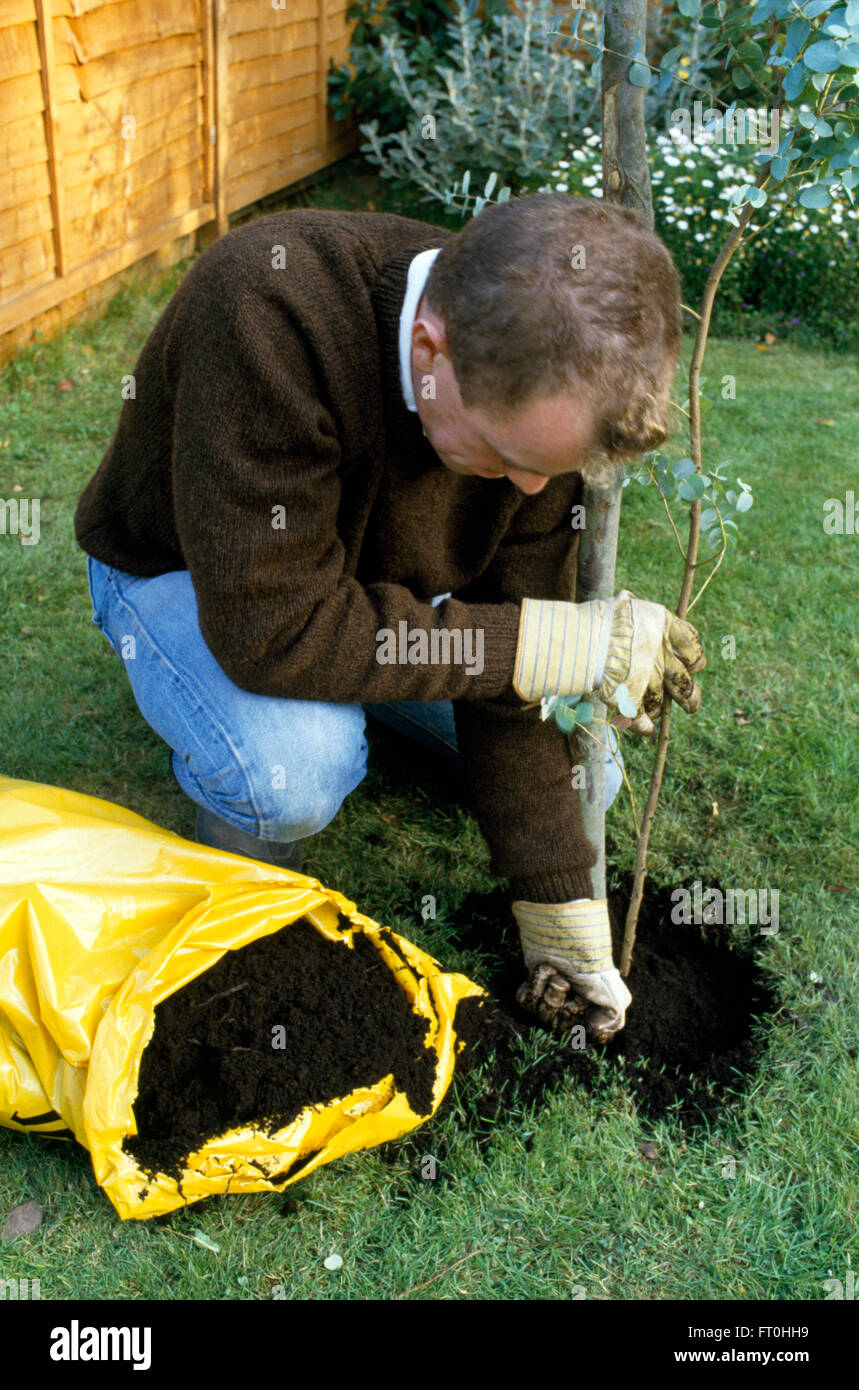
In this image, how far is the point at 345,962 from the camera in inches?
77.4

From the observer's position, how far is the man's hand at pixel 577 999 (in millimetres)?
2100

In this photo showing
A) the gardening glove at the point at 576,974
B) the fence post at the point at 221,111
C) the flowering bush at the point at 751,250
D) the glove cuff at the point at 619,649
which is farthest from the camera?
the flowering bush at the point at 751,250

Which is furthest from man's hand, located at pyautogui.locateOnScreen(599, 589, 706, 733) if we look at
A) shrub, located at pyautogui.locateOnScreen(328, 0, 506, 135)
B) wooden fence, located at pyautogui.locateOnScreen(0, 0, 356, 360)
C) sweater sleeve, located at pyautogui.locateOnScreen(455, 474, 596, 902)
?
shrub, located at pyautogui.locateOnScreen(328, 0, 506, 135)

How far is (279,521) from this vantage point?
1.72m

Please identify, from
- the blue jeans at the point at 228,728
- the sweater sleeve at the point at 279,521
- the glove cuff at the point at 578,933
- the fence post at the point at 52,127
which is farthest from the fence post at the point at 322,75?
the glove cuff at the point at 578,933

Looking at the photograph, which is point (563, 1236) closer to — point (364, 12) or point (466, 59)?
point (466, 59)

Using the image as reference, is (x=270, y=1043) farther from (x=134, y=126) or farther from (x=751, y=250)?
(x=751, y=250)

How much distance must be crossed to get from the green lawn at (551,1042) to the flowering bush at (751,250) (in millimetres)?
1810

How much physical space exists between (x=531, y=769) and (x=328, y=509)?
2.14ft

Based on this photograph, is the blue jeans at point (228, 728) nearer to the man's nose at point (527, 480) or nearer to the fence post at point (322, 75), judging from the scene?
the man's nose at point (527, 480)

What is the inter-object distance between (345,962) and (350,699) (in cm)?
46

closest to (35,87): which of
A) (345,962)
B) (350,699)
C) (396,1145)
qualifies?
(350,699)

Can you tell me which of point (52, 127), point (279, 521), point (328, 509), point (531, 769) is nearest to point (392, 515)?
point (328, 509)

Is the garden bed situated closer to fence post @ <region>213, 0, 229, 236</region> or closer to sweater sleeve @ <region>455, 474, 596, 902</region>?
sweater sleeve @ <region>455, 474, 596, 902</region>
